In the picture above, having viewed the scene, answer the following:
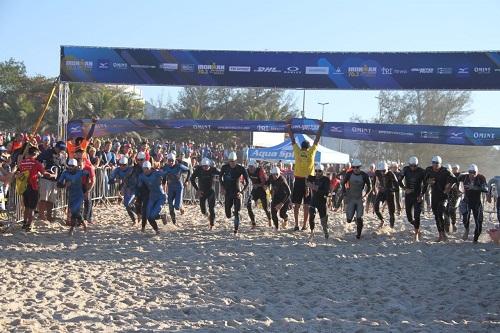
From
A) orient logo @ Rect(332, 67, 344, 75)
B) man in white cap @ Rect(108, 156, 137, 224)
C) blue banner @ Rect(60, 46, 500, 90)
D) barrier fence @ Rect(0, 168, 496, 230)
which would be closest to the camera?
barrier fence @ Rect(0, 168, 496, 230)

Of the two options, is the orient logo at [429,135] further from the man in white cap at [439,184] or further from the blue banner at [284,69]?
the man in white cap at [439,184]

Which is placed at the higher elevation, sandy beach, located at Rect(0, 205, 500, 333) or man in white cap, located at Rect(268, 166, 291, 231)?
man in white cap, located at Rect(268, 166, 291, 231)

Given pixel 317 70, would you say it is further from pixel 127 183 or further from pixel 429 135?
pixel 127 183

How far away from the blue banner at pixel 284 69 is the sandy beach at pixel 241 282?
740cm

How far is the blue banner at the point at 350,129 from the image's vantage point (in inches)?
764

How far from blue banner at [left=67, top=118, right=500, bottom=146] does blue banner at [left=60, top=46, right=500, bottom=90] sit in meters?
1.34

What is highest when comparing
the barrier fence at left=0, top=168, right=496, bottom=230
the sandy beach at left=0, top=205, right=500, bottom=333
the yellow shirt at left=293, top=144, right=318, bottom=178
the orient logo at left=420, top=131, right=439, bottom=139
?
the orient logo at left=420, top=131, right=439, bottom=139

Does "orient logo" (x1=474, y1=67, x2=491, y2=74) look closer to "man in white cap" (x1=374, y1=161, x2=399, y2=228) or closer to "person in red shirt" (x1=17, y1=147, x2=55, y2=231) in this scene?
"man in white cap" (x1=374, y1=161, x2=399, y2=228)

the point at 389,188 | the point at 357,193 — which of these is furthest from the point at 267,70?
the point at 357,193

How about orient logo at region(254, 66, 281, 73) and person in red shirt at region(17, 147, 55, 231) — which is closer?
person in red shirt at region(17, 147, 55, 231)

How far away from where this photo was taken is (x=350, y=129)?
796 inches

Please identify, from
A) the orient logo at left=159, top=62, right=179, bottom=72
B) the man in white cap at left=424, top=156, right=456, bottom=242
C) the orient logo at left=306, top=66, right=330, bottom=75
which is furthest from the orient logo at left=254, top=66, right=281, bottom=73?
the man in white cap at left=424, top=156, right=456, bottom=242

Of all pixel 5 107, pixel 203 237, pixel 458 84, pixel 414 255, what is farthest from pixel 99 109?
pixel 414 255

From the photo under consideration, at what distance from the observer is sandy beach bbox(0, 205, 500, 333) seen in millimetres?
7215
